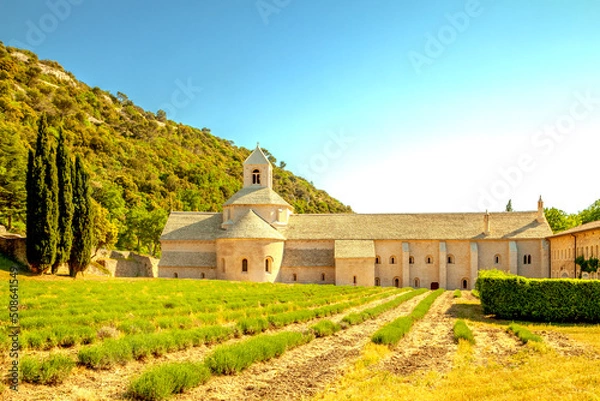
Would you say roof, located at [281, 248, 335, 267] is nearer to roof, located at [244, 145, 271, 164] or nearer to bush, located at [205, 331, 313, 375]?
roof, located at [244, 145, 271, 164]

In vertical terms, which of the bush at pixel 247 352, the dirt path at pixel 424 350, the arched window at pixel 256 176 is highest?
the arched window at pixel 256 176

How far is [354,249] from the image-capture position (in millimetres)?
55688

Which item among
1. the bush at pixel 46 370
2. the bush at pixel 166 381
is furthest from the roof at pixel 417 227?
the bush at pixel 46 370

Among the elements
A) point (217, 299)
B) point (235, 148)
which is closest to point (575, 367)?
point (217, 299)

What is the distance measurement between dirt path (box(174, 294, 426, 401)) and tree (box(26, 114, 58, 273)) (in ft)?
95.3

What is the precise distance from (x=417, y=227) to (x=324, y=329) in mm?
41995

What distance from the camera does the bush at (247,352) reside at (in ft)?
41.5

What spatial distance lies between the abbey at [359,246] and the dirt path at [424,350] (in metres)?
31.2

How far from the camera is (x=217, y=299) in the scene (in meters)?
28.6

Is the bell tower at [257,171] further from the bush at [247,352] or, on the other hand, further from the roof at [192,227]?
the bush at [247,352]

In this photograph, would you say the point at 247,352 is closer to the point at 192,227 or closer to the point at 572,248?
the point at 572,248

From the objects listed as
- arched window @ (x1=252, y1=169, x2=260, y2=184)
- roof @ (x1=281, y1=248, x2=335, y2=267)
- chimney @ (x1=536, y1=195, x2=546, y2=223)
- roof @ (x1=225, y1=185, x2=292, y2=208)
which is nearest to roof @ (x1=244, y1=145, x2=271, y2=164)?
arched window @ (x1=252, y1=169, x2=260, y2=184)

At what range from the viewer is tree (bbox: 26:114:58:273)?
38.2 metres

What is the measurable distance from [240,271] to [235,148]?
496 feet
